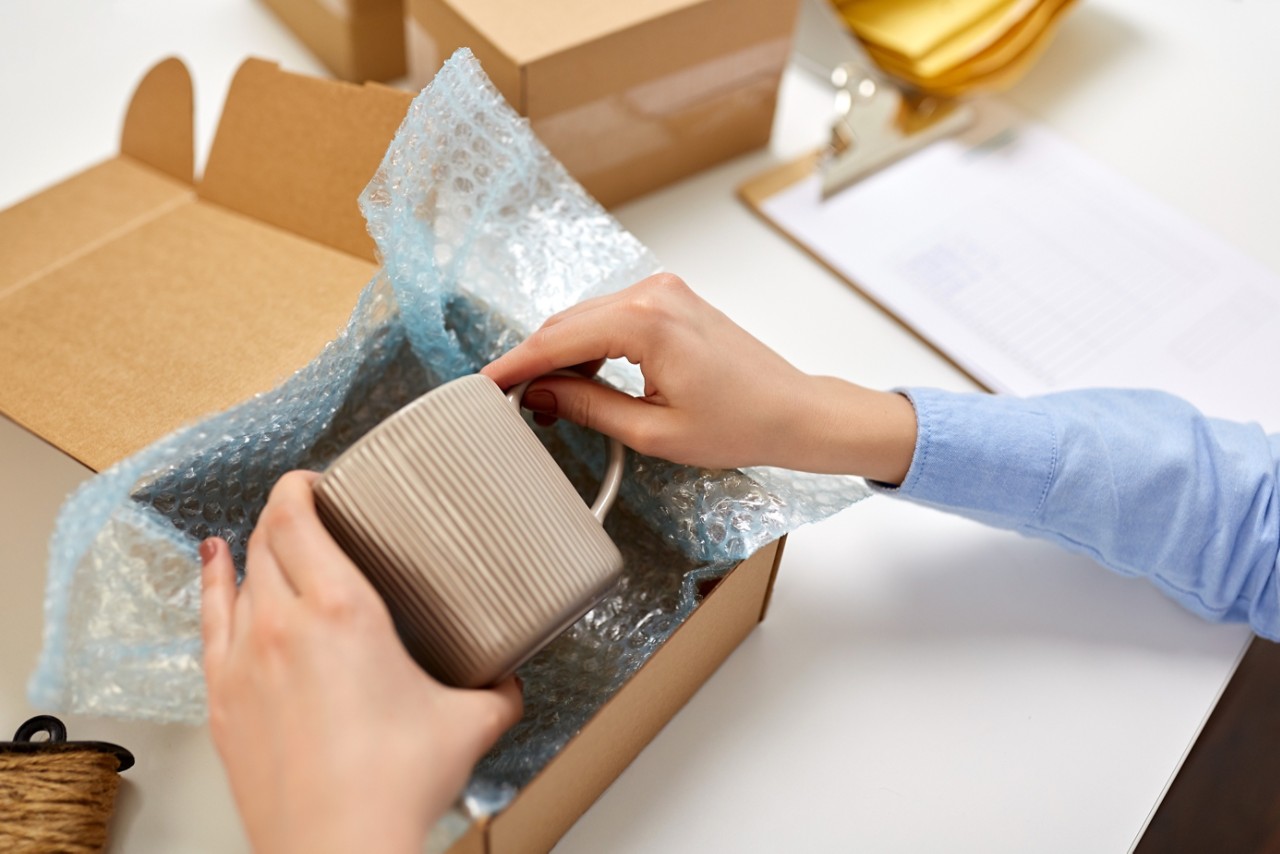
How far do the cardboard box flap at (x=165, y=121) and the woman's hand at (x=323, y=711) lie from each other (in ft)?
1.23

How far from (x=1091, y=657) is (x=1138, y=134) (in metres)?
0.51

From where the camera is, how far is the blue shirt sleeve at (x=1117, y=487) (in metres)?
0.54

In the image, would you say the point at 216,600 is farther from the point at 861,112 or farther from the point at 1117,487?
the point at 861,112

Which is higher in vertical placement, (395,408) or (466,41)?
(466,41)

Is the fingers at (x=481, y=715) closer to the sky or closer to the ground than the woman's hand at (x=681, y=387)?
closer to the ground

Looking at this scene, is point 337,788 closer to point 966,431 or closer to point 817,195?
point 966,431

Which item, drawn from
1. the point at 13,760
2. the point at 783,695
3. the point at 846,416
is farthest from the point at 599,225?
the point at 13,760

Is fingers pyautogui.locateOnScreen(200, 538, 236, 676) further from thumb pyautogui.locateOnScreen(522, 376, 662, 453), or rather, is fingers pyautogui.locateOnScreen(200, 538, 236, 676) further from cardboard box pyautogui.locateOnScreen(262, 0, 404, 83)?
cardboard box pyautogui.locateOnScreen(262, 0, 404, 83)

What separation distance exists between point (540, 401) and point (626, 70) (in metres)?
0.27

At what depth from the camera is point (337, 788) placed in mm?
344

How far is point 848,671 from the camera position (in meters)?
0.55

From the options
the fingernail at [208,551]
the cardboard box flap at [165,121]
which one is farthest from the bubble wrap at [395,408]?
the cardboard box flap at [165,121]

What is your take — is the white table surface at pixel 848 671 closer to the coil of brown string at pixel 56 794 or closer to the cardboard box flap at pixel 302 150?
the coil of brown string at pixel 56 794

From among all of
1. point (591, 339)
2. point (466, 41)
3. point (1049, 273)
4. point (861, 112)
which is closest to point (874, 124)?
point (861, 112)
